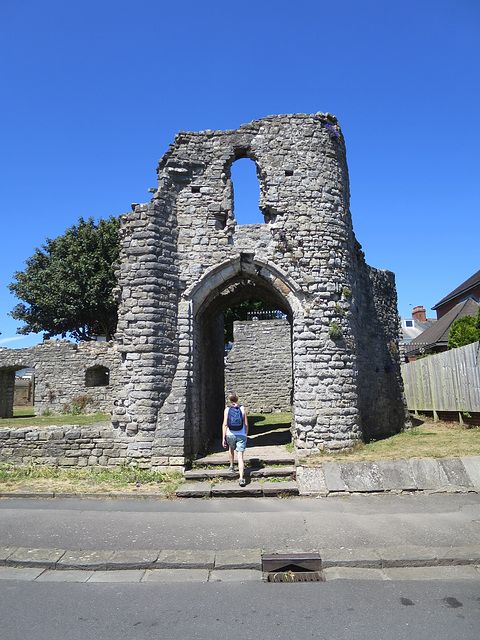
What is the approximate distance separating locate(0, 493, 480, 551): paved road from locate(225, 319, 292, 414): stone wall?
14.5m

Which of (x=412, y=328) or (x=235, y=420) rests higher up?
(x=412, y=328)

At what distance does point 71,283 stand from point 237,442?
23.9m

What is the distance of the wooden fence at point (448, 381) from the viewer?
42.6 ft

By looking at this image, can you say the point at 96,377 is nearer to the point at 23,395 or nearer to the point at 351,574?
the point at 23,395

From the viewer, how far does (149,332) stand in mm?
10312

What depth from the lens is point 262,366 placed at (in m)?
22.7

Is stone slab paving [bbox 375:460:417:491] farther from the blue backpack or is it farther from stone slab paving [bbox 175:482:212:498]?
stone slab paving [bbox 175:482:212:498]

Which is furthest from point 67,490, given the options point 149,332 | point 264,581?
point 264,581

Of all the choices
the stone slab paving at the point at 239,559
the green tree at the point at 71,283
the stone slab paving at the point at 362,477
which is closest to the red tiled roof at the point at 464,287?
the green tree at the point at 71,283

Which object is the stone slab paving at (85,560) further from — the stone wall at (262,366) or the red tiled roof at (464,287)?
the red tiled roof at (464,287)

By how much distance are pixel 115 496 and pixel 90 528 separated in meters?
1.91

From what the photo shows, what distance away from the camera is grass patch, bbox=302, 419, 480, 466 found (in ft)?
31.3

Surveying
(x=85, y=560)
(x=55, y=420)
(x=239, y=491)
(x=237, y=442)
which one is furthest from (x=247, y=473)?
(x=55, y=420)

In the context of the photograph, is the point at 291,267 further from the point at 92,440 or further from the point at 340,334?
the point at 92,440
